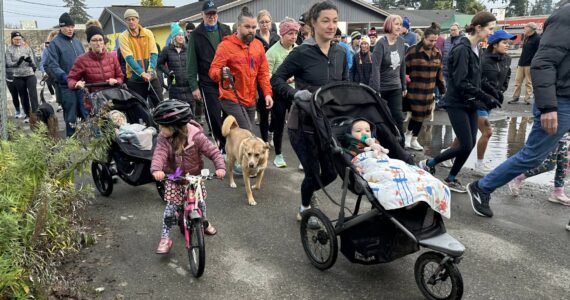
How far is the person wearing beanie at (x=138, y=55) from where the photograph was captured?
7297mm

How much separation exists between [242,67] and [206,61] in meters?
0.80

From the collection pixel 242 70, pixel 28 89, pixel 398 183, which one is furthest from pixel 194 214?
pixel 28 89

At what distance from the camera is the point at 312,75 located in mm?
4660

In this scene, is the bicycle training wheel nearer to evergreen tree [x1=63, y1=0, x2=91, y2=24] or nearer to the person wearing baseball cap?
the person wearing baseball cap

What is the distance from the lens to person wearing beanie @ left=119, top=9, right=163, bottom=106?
7297mm

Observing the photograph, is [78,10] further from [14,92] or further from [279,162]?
[279,162]

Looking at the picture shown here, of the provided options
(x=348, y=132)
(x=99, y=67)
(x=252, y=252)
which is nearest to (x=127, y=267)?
(x=252, y=252)

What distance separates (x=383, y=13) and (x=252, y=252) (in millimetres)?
35395

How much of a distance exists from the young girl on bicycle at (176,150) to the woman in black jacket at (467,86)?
3.25 meters

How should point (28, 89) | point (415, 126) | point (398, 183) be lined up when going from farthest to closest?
point (28, 89), point (415, 126), point (398, 183)

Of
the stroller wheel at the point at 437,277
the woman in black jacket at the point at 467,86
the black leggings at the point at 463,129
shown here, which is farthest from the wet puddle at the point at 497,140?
the stroller wheel at the point at 437,277

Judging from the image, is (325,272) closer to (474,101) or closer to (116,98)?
(474,101)

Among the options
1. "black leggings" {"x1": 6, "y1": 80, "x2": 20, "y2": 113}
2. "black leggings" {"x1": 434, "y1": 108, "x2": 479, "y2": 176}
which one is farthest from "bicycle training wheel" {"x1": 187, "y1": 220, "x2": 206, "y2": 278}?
"black leggings" {"x1": 6, "y1": 80, "x2": 20, "y2": 113}

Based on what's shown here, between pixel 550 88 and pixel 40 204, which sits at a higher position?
pixel 550 88
